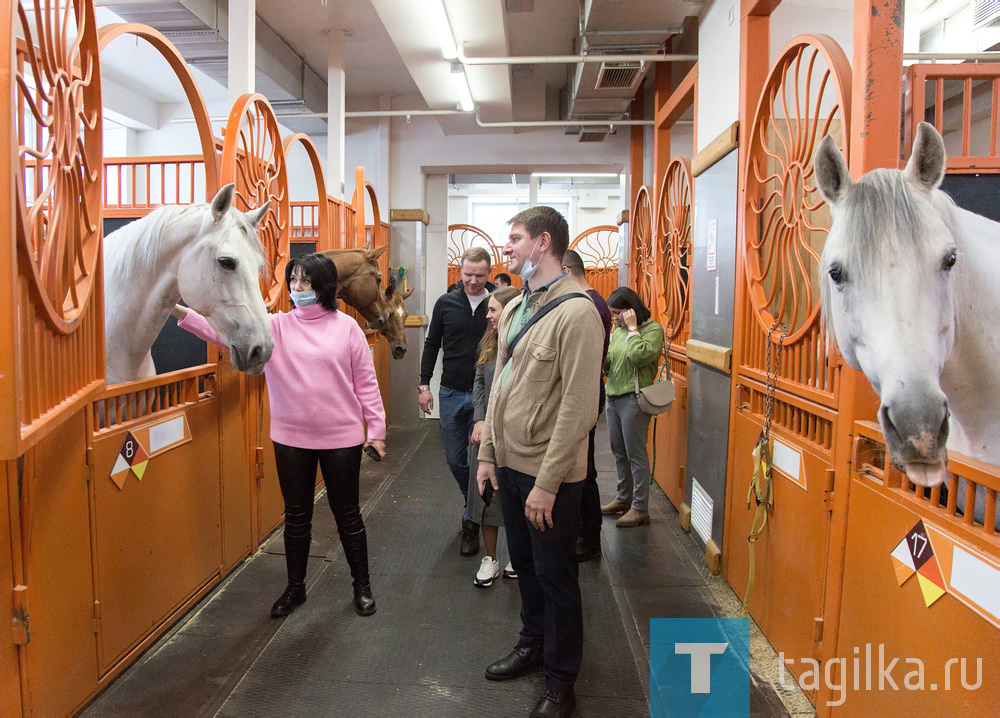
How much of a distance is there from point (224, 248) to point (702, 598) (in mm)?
2376

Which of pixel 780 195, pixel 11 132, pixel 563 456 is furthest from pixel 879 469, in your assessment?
pixel 11 132

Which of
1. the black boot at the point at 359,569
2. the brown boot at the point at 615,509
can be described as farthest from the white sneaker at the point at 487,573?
the brown boot at the point at 615,509

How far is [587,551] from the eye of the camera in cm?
300

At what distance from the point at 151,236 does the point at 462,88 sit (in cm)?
365

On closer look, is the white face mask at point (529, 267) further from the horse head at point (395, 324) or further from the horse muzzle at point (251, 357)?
the horse head at point (395, 324)

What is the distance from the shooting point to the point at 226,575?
268 cm

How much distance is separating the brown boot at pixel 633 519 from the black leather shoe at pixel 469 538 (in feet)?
2.94

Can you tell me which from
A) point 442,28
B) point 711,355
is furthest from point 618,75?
point 711,355

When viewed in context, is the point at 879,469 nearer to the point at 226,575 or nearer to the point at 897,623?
the point at 897,623

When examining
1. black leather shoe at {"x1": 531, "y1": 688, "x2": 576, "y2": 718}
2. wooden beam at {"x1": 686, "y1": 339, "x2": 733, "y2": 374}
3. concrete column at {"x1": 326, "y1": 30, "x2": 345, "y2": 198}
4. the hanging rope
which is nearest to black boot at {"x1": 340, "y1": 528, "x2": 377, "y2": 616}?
black leather shoe at {"x1": 531, "y1": 688, "x2": 576, "y2": 718}

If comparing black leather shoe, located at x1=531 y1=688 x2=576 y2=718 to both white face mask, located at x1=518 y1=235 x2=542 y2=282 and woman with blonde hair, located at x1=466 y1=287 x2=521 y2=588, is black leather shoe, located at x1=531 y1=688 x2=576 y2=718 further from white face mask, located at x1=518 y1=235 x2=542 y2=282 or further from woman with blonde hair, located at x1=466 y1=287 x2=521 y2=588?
white face mask, located at x1=518 y1=235 x2=542 y2=282

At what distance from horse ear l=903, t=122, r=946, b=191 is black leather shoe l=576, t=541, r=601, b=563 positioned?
90.0 inches

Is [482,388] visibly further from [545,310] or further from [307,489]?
[545,310]

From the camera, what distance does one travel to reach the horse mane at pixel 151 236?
2135 mm
